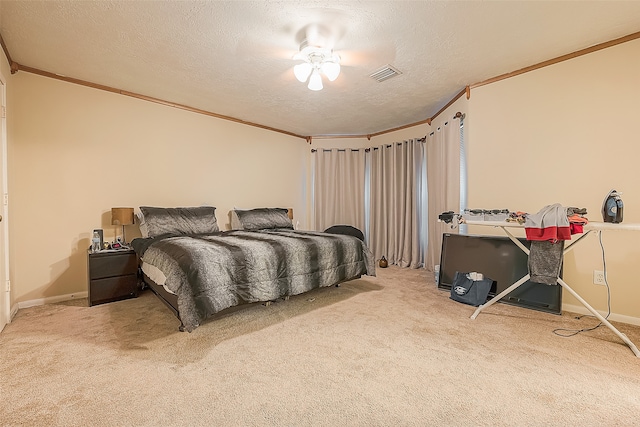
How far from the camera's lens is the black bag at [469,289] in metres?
2.90

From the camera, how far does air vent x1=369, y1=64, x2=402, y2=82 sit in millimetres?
2922

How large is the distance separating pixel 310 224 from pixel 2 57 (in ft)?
14.0

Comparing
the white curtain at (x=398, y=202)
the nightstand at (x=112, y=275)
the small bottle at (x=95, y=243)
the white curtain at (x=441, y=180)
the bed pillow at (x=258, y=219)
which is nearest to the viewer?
the nightstand at (x=112, y=275)

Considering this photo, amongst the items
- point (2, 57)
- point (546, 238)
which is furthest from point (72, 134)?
point (546, 238)

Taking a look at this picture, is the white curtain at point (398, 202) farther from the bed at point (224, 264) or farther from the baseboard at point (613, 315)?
the baseboard at point (613, 315)

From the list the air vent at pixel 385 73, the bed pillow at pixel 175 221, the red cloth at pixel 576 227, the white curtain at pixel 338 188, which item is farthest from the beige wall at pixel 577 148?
the bed pillow at pixel 175 221

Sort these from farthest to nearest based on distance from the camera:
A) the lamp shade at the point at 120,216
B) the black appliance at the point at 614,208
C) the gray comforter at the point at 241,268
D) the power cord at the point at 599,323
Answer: the lamp shade at the point at 120,216
the power cord at the point at 599,323
the gray comforter at the point at 241,268
the black appliance at the point at 614,208

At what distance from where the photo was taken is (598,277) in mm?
2572

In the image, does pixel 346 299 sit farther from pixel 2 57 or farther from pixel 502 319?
pixel 2 57

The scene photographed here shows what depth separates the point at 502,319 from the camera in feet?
8.29

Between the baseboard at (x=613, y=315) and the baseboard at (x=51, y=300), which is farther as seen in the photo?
the baseboard at (x=51, y=300)

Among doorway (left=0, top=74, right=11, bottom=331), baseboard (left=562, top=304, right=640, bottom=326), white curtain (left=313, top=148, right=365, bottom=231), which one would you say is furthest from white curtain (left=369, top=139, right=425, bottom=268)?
doorway (left=0, top=74, right=11, bottom=331)

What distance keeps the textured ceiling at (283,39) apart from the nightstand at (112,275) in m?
1.86

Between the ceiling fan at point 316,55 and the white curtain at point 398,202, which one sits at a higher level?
the ceiling fan at point 316,55
